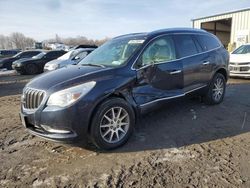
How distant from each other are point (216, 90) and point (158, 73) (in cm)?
238

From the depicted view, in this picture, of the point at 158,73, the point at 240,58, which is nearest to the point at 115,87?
the point at 158,73

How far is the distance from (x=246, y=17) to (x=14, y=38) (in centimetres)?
8077

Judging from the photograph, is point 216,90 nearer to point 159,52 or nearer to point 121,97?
point 159,52

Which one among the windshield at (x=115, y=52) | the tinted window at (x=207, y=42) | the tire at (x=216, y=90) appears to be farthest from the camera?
the tire at (x=216, y=90)

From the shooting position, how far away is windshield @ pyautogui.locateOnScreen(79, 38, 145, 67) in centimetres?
429

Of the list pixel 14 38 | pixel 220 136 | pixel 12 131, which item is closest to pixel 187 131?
pixel 220 136

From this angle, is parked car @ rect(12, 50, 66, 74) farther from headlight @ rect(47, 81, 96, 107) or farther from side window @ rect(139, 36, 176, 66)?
headlight @ rect(47, 81, 96, 107)

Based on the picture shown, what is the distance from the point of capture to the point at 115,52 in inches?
182

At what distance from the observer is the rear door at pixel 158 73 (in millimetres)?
4180

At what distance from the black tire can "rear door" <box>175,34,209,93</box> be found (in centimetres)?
1271

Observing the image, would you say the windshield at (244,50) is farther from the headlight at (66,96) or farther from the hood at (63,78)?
the headlight at (66,96)

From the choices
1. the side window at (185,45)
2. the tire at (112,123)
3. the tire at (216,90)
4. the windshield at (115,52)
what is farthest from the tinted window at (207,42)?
the tire at (112,123)

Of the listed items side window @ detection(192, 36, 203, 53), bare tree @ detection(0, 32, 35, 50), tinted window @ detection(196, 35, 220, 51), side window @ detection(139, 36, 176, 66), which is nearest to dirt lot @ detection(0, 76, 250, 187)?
side window @ detection(139, 36, 176, 66)

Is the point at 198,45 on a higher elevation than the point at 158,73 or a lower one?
higher
